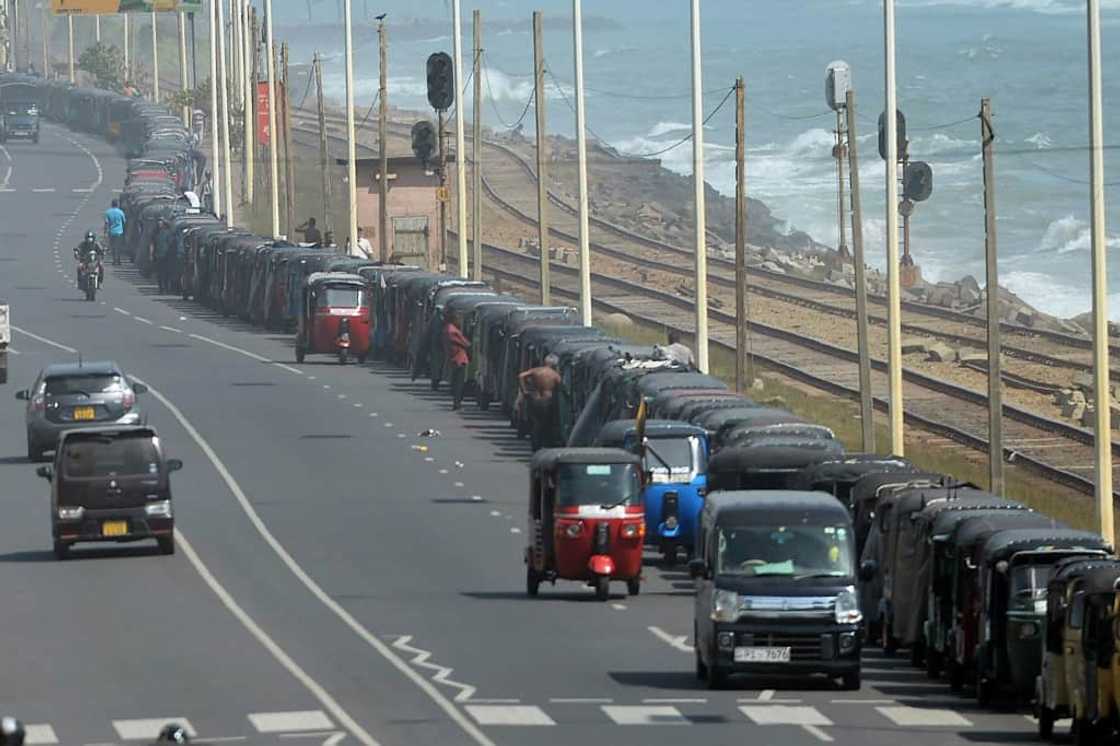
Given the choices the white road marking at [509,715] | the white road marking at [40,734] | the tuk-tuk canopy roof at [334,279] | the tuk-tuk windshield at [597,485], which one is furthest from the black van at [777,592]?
the tuk-tuk canopy roof at [334,279]

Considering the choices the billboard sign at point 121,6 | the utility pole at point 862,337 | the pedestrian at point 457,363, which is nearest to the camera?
the utility pole at point 862,337

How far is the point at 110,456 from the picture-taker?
1672 inches

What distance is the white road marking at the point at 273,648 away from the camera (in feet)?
91.7

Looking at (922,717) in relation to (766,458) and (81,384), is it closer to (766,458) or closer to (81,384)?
(766,458)

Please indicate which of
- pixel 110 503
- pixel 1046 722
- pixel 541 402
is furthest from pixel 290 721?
pixel 541 402

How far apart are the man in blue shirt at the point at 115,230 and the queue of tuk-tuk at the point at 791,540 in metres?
42.3

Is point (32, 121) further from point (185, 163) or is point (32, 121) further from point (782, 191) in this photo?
point (782, 191)

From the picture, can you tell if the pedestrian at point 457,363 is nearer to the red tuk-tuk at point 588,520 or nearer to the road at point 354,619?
the road at point 354,619

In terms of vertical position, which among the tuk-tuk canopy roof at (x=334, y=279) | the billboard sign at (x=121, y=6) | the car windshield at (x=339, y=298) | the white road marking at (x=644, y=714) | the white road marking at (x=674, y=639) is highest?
the billboard sign at (x=121, y=6)

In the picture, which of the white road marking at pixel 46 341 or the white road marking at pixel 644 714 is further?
the white road marking at pixel 46 341

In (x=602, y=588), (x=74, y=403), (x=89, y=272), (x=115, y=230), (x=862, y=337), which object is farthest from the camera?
(x=115, y=230)

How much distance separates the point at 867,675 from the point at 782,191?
5930 inches

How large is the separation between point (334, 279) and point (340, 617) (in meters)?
35.3

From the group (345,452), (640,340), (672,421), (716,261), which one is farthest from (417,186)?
(672,421)
